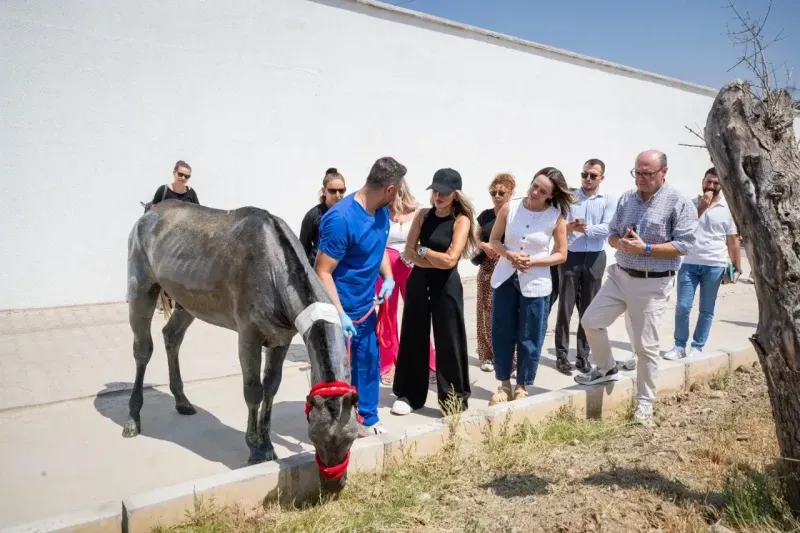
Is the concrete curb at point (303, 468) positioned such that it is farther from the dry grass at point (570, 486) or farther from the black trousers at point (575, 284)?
Answer: the black trousers at point (575, 284)

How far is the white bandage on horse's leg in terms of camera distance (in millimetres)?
3295

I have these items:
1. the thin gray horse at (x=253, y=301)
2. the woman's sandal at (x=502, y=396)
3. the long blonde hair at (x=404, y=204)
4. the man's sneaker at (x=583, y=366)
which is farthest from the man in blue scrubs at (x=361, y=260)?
the man's sneaker at (x=583, y=366)

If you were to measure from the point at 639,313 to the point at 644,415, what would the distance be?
791 millimetres

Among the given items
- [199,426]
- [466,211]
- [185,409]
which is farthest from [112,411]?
[466,211]

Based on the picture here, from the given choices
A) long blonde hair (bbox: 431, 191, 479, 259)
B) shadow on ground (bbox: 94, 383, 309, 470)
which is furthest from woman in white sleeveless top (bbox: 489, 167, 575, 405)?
shadow on ground (bbox: 94, 383, 309, 470)

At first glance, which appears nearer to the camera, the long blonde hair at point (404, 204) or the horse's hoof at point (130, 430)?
the horse's hoof at point (130, 430)

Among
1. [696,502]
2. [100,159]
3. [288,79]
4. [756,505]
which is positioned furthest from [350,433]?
[288,79]

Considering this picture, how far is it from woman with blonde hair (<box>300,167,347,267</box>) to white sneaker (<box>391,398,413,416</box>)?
4.60 feet

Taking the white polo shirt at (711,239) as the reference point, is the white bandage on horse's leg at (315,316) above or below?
below

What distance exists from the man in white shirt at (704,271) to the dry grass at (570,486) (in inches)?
67.7

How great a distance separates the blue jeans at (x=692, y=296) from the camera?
20.5ft

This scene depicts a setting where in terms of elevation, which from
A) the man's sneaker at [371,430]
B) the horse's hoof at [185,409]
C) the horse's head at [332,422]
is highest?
the horse's head at [332,422]

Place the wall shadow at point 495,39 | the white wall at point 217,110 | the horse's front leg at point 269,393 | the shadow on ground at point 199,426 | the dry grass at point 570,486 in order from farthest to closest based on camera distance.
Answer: the wall shadow at point 495,39, the white wall at point 217,110, the shadow on ground at point 199,426, the horse's front leg at point 269,393, the dry grass at point 570,486

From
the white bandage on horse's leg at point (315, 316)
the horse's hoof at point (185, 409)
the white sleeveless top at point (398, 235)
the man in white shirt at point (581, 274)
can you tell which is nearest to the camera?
the white bandage on horse's leg at point (315, 316)
